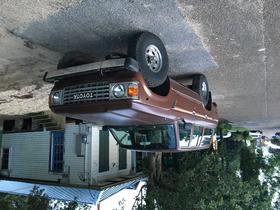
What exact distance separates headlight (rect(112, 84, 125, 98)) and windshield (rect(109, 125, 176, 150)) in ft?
6.97

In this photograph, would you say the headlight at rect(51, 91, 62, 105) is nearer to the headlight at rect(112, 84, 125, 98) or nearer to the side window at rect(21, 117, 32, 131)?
the headlight at rect(112, 84, 125, 98)

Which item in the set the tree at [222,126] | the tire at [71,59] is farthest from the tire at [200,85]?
the tree at [222,126]

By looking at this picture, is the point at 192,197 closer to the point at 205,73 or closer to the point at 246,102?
the point at 246,102

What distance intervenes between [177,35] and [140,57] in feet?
3.25

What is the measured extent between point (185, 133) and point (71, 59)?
3.08 metres

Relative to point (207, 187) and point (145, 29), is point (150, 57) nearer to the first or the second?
point (145, 29)

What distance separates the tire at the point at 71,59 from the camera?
17.0 feet

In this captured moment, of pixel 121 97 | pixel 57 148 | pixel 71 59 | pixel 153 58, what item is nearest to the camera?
pixel 121 97

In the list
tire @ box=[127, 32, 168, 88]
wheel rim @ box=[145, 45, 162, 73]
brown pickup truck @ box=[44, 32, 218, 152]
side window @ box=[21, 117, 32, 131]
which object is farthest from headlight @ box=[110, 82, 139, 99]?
side window @ box=[21, 117, 32, 131]

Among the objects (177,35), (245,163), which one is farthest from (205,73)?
(245,163)

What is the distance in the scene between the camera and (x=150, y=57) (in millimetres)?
4609

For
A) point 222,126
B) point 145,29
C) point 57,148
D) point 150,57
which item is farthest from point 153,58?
point 222,126

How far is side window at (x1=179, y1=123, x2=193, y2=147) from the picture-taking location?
6.30 meters

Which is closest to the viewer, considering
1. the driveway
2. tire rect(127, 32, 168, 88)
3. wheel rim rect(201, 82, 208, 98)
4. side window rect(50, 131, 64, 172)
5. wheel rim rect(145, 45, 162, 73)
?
the driveway
